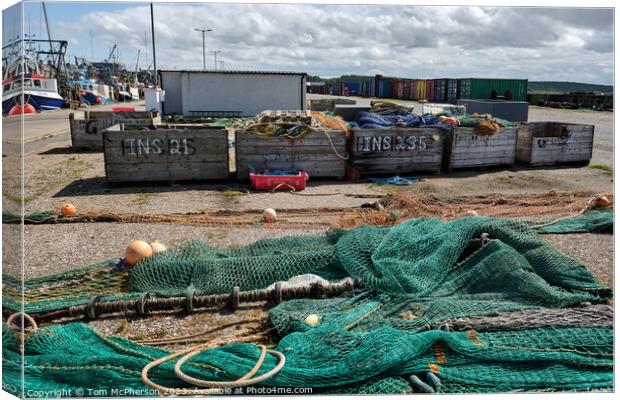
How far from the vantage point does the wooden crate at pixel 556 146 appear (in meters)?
14.6

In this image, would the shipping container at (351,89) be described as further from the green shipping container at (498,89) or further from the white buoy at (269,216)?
the white buoy at (269,216)

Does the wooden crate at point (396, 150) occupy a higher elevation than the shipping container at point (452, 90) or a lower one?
lower

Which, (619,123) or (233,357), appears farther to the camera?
(619,123)

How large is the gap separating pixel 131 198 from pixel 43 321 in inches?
219

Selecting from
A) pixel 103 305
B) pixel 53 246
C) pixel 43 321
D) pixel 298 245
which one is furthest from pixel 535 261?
pixel 53 246

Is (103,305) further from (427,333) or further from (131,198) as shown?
(131,198)

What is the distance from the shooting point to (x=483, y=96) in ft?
132

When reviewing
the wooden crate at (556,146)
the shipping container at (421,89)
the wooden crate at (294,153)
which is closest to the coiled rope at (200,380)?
the wooden crate at (294,153)

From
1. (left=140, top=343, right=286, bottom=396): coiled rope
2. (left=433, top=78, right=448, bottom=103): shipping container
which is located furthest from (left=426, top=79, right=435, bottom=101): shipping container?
(left=140, top=343, right=286, bottom=396): coiled rope

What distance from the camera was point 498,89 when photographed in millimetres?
39406

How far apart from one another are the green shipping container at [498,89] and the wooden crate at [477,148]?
84.7 feet

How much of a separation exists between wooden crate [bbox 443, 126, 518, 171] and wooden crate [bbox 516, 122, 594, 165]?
52 centimetres

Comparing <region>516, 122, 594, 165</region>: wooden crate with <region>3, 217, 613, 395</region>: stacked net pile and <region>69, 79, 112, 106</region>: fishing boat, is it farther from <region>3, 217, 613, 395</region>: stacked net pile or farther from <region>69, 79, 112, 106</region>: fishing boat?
<region>69, 79, 112, 106</region>: fishing boat

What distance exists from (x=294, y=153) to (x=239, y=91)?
46.7 ft
